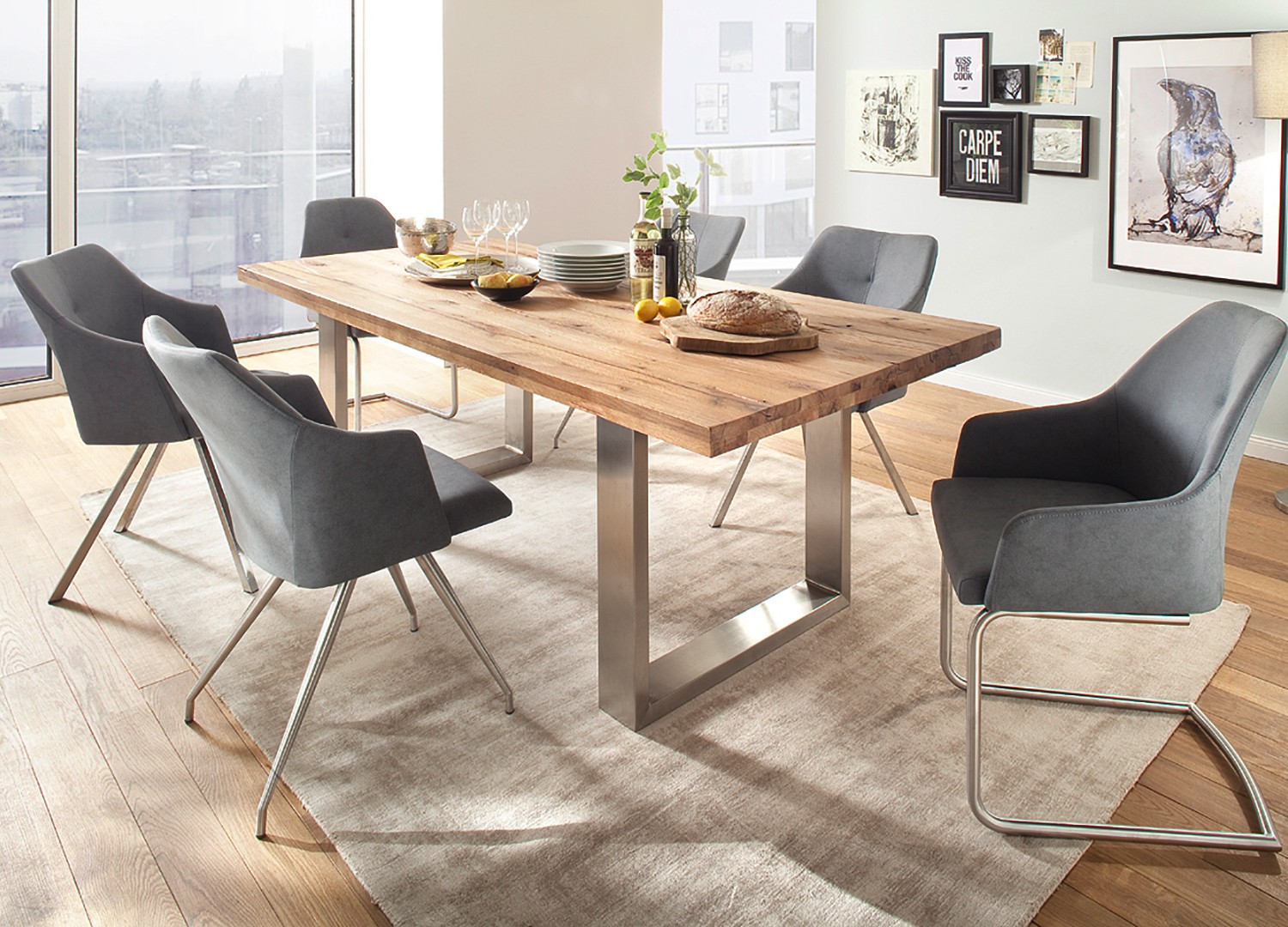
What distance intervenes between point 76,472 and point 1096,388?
3.91m

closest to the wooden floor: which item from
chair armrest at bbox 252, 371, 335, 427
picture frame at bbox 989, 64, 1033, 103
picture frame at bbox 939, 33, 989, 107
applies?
chair armrest at bbox 252, 371, 335, 427

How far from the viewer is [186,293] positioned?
552 centimetres

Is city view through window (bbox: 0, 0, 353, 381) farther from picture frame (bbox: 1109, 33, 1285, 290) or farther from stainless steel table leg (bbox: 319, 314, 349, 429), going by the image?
picture frame (bbox: 1109, 33, 1285, 290)

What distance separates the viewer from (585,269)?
3.19 meters

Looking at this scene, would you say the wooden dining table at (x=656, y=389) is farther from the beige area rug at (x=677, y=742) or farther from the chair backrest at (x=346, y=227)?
the chair backrest at (x=346, y=227)

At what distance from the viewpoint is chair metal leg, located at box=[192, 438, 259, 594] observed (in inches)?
121

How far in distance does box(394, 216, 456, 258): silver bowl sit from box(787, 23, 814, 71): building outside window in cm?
451

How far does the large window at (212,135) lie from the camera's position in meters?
5.08

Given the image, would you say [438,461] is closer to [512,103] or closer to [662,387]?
[662,387]

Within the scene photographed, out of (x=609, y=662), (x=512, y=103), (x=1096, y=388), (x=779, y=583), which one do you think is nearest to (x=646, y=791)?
(x=609, y=662)

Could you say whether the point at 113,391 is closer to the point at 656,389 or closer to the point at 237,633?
the point at 237,633

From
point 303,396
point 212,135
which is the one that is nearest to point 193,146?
point 212,135

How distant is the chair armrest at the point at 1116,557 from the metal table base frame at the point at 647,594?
73 cm

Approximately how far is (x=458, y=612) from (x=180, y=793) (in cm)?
65
